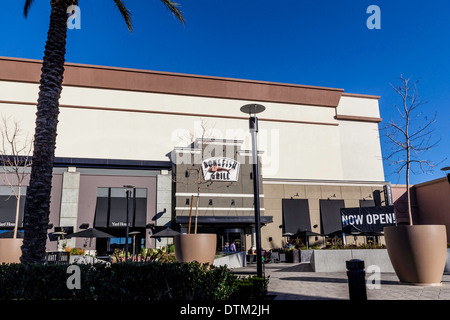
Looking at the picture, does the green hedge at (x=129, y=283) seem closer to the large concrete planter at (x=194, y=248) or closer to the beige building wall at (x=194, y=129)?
the large concrete planter at (x=194, y=248)

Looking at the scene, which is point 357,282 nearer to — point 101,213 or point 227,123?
point 101,213

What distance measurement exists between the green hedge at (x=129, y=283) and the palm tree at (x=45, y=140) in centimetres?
145

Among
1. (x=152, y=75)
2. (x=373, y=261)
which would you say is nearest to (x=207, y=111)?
(x=152, y=75)

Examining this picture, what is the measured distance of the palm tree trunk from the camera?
9188 mm

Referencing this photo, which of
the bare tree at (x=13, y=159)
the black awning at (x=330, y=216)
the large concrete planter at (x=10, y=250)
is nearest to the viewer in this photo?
the large concrete planter at (x=10, y=250)

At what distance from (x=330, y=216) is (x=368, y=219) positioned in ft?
48.5

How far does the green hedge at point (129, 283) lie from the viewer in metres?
7.42

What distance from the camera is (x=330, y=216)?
33.7 metres

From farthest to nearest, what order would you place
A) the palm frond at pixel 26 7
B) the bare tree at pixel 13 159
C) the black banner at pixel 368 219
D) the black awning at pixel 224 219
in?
the black awning at pixel 224 219, the bare tree at pixel 13 159, the black banner at pixel 368 219, the palm frond at pixel 26 7

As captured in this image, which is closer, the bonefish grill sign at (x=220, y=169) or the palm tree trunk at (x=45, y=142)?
the palm tree trunk at (x=45, y=142)

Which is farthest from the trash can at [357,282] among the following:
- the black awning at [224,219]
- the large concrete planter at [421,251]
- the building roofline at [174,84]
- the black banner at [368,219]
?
the building roofline at [174,84]

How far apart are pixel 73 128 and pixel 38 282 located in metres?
27.6

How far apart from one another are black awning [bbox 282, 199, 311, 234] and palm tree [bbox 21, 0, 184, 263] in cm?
2511

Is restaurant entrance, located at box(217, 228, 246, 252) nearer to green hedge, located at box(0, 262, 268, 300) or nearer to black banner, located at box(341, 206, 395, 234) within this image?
black banner, located at box(341, 206, 395, 234)
